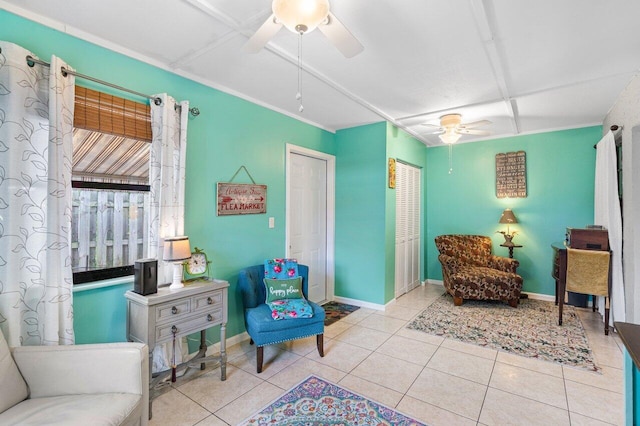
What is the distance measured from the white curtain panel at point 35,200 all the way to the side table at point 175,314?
36 cm

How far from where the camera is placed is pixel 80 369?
154 cm

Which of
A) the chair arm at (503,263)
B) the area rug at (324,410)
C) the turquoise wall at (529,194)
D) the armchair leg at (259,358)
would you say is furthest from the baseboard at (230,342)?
the turquoise wall at (529,194)

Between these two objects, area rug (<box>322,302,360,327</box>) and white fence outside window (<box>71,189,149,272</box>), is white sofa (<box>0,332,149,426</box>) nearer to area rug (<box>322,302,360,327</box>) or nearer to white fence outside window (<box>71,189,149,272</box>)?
white fence outside window (<box>71,189,149,272</box>)

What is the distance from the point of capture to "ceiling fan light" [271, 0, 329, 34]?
1.34 m

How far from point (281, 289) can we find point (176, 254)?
3.35ft

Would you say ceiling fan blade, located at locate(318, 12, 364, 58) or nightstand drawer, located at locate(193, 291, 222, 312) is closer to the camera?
ceiling fan blade, located at locate(318, 12, 364, 58)

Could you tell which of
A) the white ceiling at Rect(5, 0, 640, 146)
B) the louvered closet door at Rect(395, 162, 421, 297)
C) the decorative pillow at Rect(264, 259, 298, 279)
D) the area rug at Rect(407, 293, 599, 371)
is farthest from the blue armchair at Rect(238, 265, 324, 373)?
the louvered closet door at Rect(395, 162, 421, 297)

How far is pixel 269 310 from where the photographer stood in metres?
2.70

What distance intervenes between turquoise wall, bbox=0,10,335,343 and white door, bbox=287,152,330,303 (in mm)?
243

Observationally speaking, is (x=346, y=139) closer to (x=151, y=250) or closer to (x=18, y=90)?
(x=151, y=250)

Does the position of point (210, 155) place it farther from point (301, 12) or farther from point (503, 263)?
point (503, 263)

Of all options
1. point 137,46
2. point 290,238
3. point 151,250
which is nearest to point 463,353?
point 290,238

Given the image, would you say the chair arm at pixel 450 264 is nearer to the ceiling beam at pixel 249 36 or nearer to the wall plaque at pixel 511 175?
the wall plaque at pixel 511 175

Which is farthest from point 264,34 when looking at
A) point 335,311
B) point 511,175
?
point 511,175
